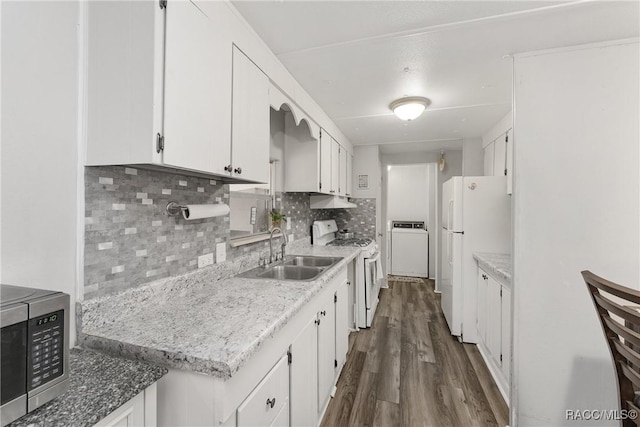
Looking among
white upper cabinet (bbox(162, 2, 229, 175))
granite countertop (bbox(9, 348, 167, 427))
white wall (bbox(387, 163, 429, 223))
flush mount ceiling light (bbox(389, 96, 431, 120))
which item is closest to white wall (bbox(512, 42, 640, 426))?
flush mount ceiling light (bbox(389, 96, 431, 120))

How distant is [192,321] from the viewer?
106 cm

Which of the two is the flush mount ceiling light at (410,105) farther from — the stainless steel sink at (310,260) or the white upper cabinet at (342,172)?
the stainless steel sink at (310,260)

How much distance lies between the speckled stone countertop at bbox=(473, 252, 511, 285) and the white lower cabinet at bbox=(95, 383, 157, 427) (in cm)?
214

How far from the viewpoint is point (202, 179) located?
5.12ft

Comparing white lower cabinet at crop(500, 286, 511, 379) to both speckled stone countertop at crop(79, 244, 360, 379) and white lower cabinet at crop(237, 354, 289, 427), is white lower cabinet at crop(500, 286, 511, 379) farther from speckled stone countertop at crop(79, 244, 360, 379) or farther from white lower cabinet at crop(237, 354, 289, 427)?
white lower cabinet at crop(237, 354, 289, 427)

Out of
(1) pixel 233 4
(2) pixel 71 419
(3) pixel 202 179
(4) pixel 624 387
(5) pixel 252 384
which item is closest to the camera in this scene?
(2) pixel 71 419

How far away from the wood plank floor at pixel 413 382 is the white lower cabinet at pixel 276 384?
24 centimetres

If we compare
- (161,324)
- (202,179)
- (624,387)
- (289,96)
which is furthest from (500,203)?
(161,324)

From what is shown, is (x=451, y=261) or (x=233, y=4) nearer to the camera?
(x=233, y=4)

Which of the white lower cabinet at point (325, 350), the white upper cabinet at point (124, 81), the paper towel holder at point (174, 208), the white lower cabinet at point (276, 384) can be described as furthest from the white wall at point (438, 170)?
the white upper cabinet at point (124, 81)

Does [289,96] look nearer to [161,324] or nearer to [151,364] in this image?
[161,324]

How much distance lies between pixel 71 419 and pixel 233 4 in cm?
167

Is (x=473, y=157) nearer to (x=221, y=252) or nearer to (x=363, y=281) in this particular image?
(x=363, y=281)

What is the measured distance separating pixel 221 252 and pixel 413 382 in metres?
1.83
